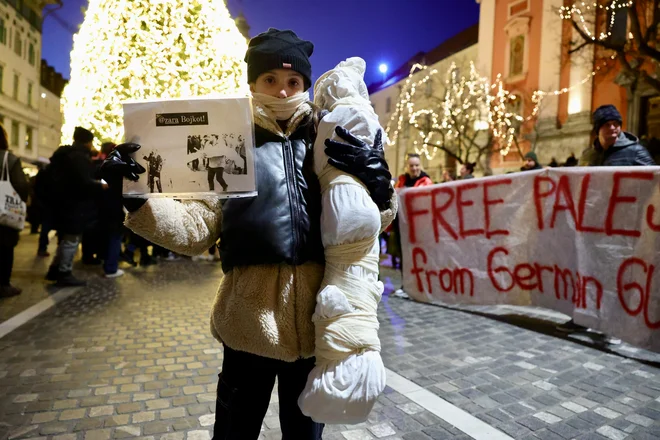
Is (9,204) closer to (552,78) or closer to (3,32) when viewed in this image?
(552,78)

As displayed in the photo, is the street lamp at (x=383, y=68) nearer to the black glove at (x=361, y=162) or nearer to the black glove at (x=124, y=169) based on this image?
the black glove at (x=361, y=162)

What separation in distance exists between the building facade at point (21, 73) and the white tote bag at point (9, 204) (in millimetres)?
35378

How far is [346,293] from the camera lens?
149 cm

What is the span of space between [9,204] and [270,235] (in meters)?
5.36

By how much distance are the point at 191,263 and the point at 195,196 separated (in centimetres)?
853

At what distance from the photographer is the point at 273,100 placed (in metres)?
1.64

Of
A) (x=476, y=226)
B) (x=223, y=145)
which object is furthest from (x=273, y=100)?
(x=476, y=226)

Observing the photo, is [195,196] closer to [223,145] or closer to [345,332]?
[223,145]

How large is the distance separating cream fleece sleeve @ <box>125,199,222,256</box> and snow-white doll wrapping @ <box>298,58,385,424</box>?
0.43 meters

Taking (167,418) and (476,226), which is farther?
(476,226)

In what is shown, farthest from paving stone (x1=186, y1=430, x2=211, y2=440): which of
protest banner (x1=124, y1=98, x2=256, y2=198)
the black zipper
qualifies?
protest banner (x1=124, y1=98, x2=256, y2=198)

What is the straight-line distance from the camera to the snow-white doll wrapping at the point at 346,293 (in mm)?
1388

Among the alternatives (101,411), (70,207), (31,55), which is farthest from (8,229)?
(31,55)

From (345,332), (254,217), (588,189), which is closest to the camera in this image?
(345,332)
